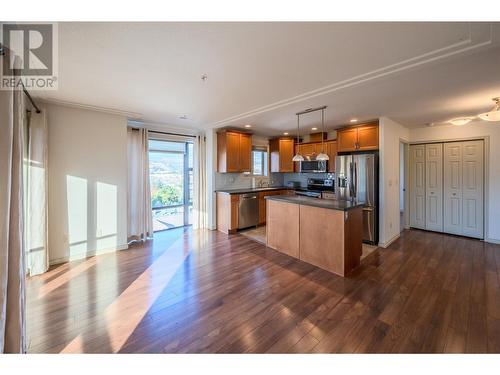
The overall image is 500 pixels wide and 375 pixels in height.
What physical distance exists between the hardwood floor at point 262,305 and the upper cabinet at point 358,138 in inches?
83.9

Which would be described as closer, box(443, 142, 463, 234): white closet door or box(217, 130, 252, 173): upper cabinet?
box(443, 142, 463, 234): white closet door

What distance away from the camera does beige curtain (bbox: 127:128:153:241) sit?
428 cm

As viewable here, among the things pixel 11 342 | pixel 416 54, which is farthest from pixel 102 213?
pixel 416 54

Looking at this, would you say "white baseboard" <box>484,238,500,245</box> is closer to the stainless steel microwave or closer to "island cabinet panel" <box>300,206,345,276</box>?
the stainless steel microwave

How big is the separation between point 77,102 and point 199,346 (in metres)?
3.77

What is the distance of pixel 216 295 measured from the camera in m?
2.42

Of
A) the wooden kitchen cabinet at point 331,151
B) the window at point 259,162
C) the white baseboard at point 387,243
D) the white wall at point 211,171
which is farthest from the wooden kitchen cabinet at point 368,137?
the white wall at point 211,171

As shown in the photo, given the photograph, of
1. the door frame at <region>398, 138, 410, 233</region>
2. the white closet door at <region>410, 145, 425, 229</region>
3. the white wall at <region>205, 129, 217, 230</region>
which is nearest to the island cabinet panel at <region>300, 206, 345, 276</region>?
the white wall at <region>205, 129, 217, 230</region>

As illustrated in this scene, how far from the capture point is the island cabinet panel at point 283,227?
351 centimetres

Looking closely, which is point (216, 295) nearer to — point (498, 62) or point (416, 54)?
point (416, 54)

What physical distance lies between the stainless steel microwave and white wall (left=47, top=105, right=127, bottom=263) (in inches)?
169

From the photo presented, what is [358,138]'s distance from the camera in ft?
14.5

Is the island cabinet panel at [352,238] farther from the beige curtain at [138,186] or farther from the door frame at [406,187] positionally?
the beige curtain at [138,186]

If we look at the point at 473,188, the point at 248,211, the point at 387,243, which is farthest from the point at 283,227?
the point at 473,188
